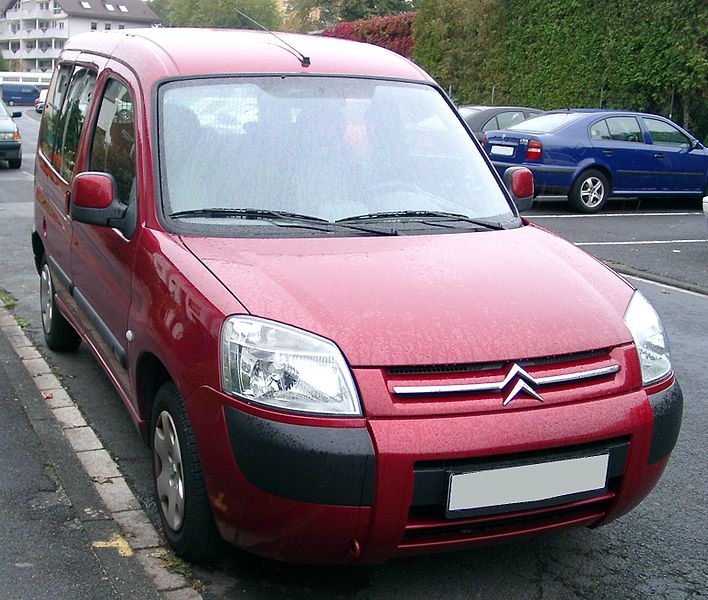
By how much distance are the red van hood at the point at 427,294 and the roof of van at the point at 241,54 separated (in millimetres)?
1039

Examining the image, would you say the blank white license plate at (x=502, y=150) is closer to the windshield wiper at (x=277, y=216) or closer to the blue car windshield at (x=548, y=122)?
the blue car windshield at (x=548, y=122)

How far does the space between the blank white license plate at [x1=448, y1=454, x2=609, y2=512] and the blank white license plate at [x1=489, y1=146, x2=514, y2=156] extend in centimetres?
1225

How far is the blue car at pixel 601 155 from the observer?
14.8 metres

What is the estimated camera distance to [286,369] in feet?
9.83

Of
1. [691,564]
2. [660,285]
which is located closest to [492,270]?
[691,564]

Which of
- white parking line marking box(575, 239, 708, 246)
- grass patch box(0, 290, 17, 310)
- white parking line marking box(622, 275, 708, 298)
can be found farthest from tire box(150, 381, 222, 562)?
white parking line marking box(575, 239, 708, 246)

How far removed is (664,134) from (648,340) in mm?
13214

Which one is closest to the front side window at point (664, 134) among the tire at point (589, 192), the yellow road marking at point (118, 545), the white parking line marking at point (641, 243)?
the tire at point (589, 192)

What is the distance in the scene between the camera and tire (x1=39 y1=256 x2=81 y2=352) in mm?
6059

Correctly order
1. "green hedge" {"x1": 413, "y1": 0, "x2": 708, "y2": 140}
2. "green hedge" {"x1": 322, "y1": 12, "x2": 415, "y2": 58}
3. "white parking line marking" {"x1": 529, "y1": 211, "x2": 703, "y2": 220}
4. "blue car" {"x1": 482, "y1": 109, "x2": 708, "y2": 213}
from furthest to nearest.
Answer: "green hedge" {"x1": 322, "y1": 12, "x2": 415, "y2": 58}
"green hedge" {"x1": 413, "y1": 0, "x2": 708, "y2": 140}
"blue car" {"x1": 482, "y1": 109, "x2": 708, "y2": 213}
"white parking line marking" {"x1": 529, "y1": 211, "x2": 703, "y2": 220}

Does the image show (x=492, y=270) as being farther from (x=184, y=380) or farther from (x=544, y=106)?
(x=544, y=106)

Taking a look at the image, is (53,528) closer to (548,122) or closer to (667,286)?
(667,286)

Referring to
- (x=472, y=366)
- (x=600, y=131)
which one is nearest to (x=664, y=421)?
(x=472, y=366)

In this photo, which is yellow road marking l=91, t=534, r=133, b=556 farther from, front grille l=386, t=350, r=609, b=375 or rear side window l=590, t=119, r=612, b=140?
rear side window l=590, t=119, r=612, b=140
